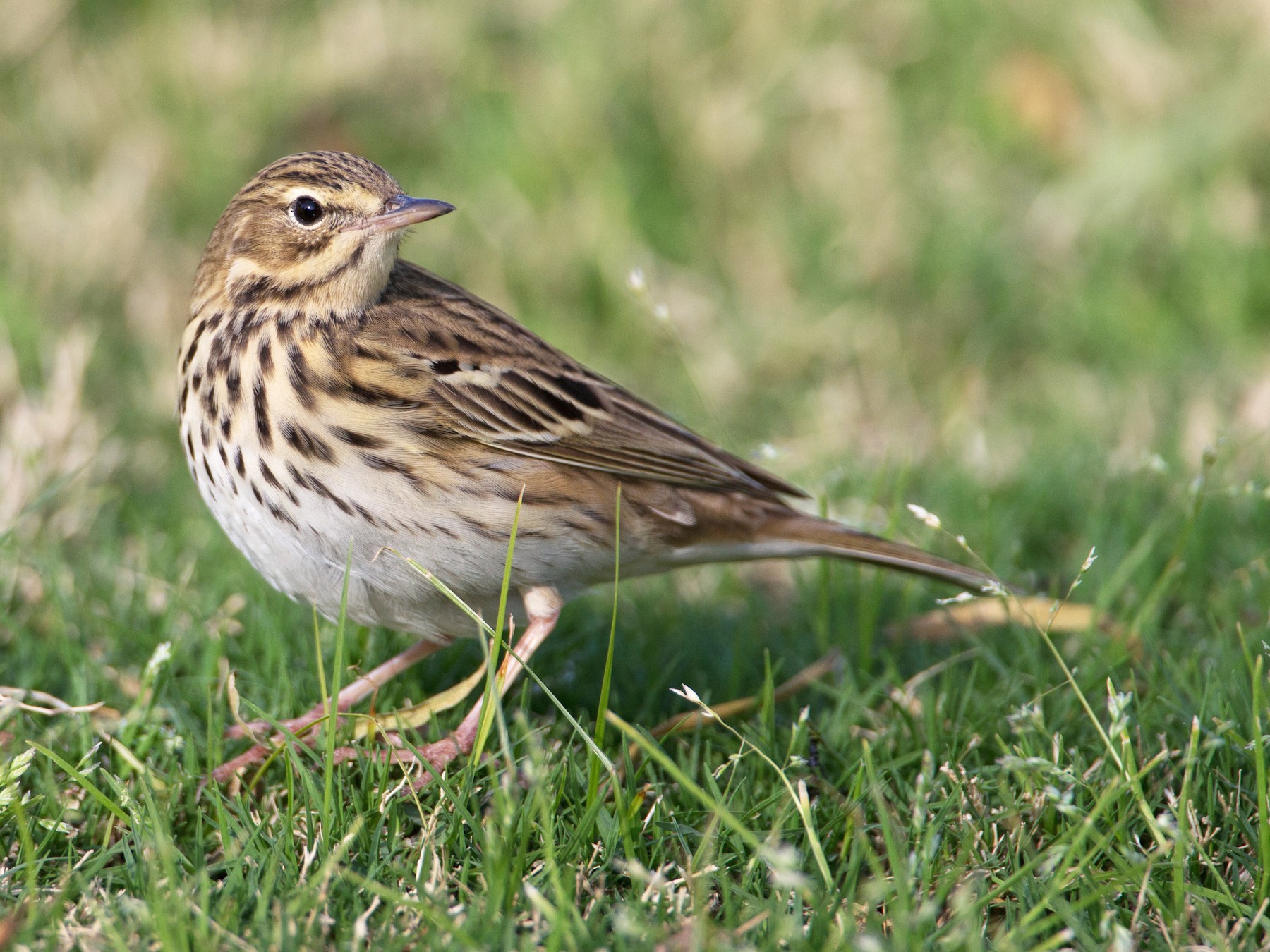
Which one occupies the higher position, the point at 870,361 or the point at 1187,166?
the point at 1187,166

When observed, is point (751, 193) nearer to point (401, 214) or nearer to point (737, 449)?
point (737, 449)

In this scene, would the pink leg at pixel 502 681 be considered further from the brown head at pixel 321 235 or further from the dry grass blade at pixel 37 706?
the brown head at pixel 321 235

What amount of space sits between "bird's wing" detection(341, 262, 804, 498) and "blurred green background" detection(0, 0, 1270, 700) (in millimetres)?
1871

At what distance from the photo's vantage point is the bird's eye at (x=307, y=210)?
13.6ft

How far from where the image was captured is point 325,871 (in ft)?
9.73

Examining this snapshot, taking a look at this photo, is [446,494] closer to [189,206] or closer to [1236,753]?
[1236,753]

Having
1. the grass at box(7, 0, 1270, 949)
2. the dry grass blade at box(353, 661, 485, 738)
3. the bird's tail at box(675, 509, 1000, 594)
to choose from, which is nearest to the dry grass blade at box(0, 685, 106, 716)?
the grass at box(7, 0, 1270, 949)

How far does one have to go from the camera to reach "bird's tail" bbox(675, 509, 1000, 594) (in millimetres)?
4457

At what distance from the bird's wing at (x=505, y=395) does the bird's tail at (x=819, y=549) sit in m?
0.12

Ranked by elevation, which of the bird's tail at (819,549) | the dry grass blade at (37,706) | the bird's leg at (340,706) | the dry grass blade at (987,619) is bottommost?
the dry grass blade at (987,619)

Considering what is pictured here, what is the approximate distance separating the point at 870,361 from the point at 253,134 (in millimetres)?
3930

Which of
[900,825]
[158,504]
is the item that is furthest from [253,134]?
[900,825]

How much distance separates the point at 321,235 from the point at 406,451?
721 mm

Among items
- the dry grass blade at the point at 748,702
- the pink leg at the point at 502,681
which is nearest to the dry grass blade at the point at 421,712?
the pink leg at the point at 502,681
